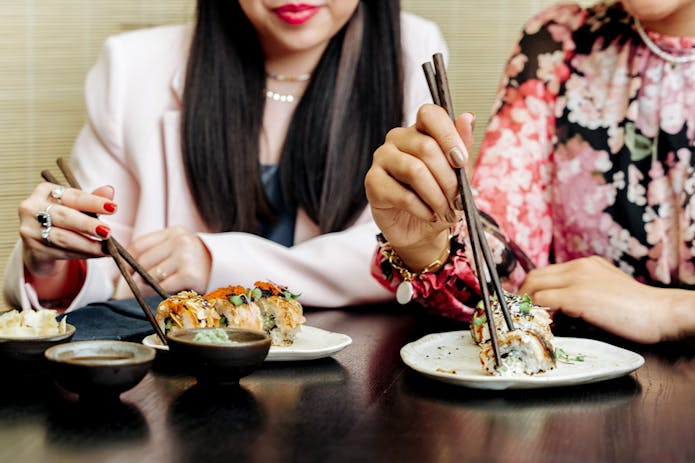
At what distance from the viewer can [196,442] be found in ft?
2.65

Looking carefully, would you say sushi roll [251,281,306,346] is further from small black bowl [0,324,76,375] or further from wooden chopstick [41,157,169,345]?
small black bowl [0,324,76,375]

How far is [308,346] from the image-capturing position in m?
1.15

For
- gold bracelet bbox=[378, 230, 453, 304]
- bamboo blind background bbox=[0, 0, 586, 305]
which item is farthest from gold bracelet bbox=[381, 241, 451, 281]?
bamboo blind background bbox=[0, 0, 586, 305]

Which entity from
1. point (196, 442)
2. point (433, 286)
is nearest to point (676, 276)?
point (433, 286)

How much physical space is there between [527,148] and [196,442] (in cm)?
112

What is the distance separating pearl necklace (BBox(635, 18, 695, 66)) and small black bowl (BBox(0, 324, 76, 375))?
1.15 metres

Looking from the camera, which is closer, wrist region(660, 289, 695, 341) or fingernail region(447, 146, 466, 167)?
fingernail region(447, 146, 466, 167)

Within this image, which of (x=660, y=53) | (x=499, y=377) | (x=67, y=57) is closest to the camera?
(x=499, y=377)

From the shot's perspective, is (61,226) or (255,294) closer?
(255,294)

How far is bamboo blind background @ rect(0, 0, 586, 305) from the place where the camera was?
7.89ft

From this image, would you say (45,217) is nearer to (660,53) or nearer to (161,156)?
(161,156)

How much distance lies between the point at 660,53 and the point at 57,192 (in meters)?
1.03

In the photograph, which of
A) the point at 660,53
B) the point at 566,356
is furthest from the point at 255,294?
the point at 660,53

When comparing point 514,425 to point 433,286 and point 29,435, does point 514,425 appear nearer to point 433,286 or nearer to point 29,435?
point 29,435
